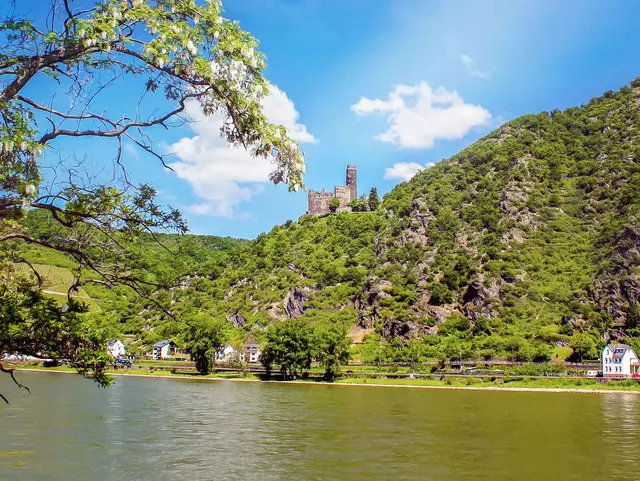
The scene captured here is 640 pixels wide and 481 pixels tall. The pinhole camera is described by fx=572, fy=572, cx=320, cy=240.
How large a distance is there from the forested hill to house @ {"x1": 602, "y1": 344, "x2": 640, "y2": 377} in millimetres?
4165

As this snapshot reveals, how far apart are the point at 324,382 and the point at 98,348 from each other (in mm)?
76784

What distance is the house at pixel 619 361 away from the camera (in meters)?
74.1

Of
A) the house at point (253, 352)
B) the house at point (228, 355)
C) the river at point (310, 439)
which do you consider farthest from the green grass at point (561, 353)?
the house at point (253, 352)

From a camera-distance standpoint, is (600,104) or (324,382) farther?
(600,104)

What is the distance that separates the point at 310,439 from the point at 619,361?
194ft

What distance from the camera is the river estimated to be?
945 inches

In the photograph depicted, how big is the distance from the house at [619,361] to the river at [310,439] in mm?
22141

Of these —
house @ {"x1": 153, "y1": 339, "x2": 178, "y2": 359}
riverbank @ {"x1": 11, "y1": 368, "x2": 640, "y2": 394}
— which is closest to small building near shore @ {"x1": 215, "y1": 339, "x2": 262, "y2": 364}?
house @ {"x1": 153, "y1": 339, "x2": 178, "y2": 359}

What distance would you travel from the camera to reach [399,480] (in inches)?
882

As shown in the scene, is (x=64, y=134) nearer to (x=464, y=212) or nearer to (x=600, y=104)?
(x=464, y=212)

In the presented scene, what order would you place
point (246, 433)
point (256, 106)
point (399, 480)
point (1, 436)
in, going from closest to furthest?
point (256, 106) → point (399, 480) → point (1, 436) → point (246, 433)

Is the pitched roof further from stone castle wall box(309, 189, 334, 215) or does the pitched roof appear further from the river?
stone castle wall box(309, 189, 334, 215)

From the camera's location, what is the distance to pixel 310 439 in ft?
104

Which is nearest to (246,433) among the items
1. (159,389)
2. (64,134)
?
(64,134)
